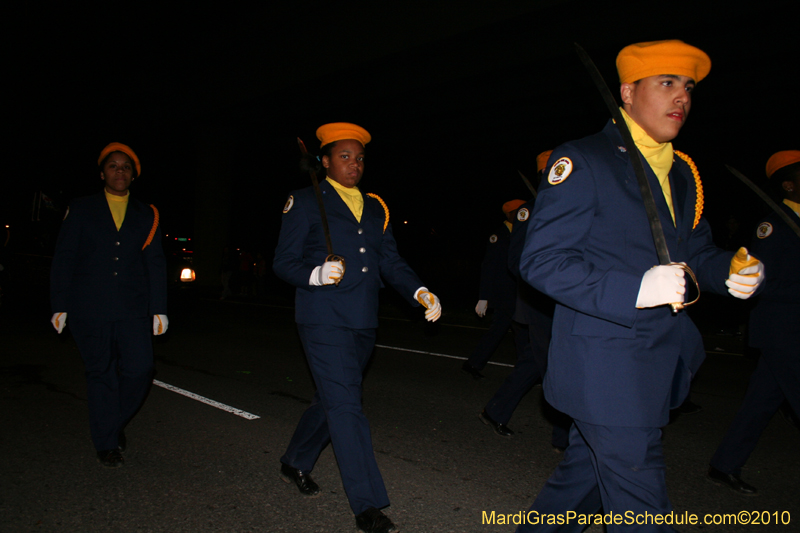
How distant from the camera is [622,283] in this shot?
1.83 metres

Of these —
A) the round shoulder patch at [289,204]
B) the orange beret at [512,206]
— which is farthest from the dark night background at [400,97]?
the round shoulder patch at [289,204]

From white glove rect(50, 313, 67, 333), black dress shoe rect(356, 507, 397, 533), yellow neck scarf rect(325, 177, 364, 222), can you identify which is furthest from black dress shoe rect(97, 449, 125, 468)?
yellow neck scarf rect(325, 177, 364, 222)

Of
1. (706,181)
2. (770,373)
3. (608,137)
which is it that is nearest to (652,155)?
(608,137)

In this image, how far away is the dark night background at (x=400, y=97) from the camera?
12266 mm

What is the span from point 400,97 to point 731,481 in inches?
605

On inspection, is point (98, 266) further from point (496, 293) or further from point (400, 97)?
point (400, 97)

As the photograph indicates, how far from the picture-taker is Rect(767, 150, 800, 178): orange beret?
3.59m

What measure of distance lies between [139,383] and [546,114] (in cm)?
1567

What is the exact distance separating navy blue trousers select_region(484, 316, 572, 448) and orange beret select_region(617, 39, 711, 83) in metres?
2.19

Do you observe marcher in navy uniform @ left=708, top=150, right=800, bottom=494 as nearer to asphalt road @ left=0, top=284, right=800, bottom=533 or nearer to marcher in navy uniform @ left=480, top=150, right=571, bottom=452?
asphalt road @ left=0, top=284, right=800, bottom=533

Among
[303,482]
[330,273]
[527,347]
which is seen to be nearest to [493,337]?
[527,347]

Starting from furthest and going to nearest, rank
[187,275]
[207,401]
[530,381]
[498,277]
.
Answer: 1. [187,275]
2. [498,277]
3. [207,401]
4. [530,381]

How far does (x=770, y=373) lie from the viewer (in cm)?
351

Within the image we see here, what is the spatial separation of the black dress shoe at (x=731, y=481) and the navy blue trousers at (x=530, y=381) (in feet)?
2.98
